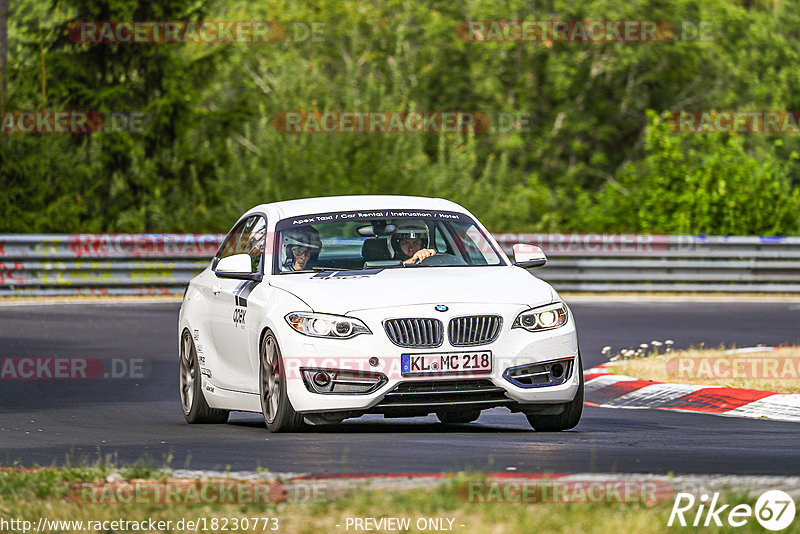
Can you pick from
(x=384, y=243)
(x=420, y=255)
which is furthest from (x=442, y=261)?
(x=384, y=243)

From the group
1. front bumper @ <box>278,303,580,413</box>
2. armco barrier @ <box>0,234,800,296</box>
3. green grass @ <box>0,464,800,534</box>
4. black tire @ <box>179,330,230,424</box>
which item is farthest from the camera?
armco barrier @ <box>0,234,800,296</box>

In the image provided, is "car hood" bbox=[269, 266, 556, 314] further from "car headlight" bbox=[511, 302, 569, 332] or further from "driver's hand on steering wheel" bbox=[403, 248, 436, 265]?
"driver's hand on steering wheel" bbox=[403, 248, 436, 265]

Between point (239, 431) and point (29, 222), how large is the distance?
18393 mm

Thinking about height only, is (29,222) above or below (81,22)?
below

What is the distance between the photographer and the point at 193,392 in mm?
11883

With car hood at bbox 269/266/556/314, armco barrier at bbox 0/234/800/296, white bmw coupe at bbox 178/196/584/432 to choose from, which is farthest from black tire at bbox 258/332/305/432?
armco barrier at bbox 0/234/800/296

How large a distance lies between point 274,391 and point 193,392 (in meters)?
1.89

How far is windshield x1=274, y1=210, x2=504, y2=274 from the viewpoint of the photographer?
10.9 m

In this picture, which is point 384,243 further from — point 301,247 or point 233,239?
point 233,239

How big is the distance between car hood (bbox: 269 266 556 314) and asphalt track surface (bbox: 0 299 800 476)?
811 millimetres

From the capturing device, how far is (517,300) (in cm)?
998

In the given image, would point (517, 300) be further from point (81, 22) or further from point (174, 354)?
point (81, 22)

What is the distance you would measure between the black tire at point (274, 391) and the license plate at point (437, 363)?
2.45 ft

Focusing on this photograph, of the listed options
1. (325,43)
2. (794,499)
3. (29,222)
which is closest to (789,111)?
(325,43)
